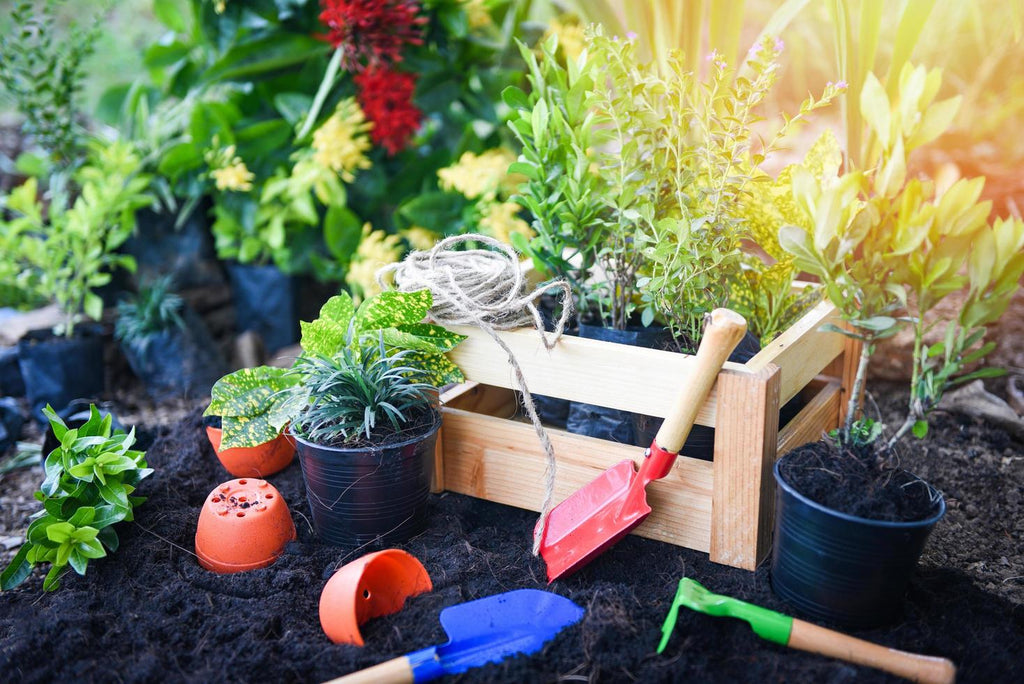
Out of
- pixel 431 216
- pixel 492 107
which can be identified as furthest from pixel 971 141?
pixel 431 216

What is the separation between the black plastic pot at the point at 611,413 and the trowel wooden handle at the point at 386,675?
24.5 inches

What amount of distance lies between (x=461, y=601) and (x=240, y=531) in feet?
1.39

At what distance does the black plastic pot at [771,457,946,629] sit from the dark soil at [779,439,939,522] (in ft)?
0.06

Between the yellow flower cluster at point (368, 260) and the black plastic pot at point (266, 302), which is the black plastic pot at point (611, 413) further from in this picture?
the black plastic pot at point (266, 302)

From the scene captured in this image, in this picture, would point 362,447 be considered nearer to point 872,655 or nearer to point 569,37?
point 872,655

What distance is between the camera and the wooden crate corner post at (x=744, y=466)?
50.3 inches

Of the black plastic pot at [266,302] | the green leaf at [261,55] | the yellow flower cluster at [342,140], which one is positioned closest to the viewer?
the yellow flower cluster at [342,140]

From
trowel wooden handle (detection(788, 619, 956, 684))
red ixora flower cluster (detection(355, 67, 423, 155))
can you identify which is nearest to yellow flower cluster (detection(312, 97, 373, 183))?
red ixora flower cluster (detection(355, 67, 423, 155))

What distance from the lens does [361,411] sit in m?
1.43

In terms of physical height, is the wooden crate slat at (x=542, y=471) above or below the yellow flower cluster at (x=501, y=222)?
below

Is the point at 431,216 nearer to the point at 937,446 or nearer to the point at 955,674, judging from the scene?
the point at 937,446

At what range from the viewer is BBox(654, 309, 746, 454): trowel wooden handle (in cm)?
121

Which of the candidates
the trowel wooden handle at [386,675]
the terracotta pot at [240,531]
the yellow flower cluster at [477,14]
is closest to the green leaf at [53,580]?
the terracotta pot at [240,531]

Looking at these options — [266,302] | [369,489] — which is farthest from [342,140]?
[369,489]
